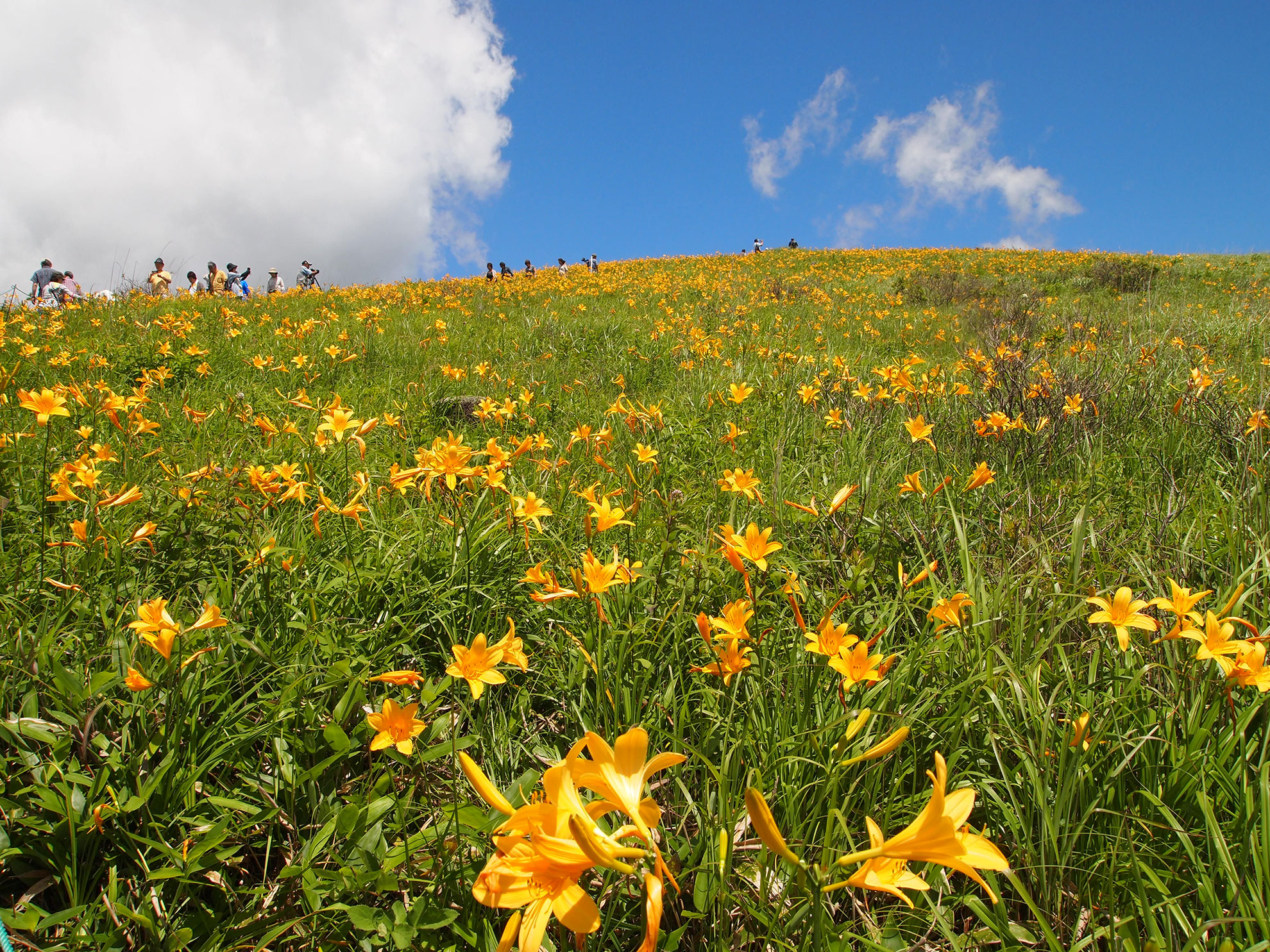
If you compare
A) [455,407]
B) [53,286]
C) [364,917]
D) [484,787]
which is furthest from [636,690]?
[53,286]

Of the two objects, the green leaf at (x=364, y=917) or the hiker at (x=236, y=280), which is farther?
the hiker at (x=236, y=280)

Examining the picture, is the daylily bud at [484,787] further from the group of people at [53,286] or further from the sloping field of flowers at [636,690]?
the group of people at [53,286]

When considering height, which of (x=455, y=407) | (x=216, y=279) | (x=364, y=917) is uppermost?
(x=216, y=279)

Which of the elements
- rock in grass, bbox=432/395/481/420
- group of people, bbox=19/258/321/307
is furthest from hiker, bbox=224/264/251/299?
rock in grass, bbox=432/395/481/420

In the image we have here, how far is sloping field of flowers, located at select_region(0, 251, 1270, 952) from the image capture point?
1158mm

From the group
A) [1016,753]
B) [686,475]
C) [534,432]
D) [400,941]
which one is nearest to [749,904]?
[400,941]

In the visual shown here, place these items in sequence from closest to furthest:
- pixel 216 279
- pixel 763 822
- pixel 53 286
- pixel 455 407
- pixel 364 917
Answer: pixel 763 822
pixel 364 917
pixel 455 407
pixel 53 286
pixel 216 279

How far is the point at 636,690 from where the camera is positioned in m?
1.73

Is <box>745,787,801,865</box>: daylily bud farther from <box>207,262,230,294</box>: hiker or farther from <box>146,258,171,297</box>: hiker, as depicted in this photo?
<box>207,262,230,294</box>: hiker

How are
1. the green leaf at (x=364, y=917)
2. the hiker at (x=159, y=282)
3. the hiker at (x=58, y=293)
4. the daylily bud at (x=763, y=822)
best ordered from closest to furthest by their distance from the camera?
1. the daylily bud at (x=763, y=822)
2. the green leaf at (x=364, y=917)
3. the hiker at (x=58, y=293)
4. the hiker at (x=159, y=282)

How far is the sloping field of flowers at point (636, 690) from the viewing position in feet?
3.80

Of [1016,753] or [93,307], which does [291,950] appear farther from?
[93,307]

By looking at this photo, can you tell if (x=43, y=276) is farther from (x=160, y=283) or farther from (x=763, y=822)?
(x=763, y=822)

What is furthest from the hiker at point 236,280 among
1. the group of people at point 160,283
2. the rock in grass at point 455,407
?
the rock in grass at point 455,407
